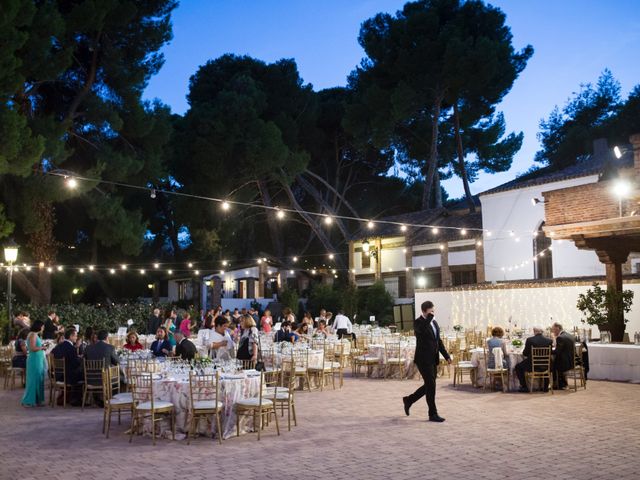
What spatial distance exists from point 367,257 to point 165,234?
42.3 ft

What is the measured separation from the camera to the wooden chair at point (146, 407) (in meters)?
7.38

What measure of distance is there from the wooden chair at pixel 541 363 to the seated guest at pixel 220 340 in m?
4.98

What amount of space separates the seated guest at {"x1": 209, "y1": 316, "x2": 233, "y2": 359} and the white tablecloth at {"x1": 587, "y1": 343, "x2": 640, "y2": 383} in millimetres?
7346

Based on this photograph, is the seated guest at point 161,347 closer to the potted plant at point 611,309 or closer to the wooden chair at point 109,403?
the wooden chair at point 109,403

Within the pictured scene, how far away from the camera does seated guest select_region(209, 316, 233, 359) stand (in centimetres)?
1034

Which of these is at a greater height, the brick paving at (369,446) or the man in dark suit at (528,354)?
the man in dark suit at (528,354)

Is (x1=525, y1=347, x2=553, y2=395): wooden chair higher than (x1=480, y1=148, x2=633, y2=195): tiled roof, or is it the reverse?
(x1=480, y1=148, x2=633, y2=195): tiled roof

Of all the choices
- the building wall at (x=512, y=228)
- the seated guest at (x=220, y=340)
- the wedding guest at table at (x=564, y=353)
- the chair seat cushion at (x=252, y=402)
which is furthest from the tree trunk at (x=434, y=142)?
the chair seat cushion at (x=252, y=402)

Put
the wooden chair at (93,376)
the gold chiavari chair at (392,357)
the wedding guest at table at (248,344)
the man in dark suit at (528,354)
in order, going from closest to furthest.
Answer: the wedding guest at table at (248,344) → the wooden chair at (93,376) → the man in dark suit at (528,354) → the gold chiavari chair at (392,357)

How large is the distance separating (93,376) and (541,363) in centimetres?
719

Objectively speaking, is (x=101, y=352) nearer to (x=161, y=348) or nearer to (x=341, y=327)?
(x=161, y=348)

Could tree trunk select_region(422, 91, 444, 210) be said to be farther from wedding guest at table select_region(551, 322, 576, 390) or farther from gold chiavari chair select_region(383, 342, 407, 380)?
wedding guest at table select_region(551, 322, 576, 390)

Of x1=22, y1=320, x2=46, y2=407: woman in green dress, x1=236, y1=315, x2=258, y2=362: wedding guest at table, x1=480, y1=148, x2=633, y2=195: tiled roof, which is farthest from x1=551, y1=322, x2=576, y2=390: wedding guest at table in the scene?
x1=480, y1=148, x2=633, y2=195: tiled roof

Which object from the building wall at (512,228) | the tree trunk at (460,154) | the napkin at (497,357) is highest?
the tree trunk at (460,154)
